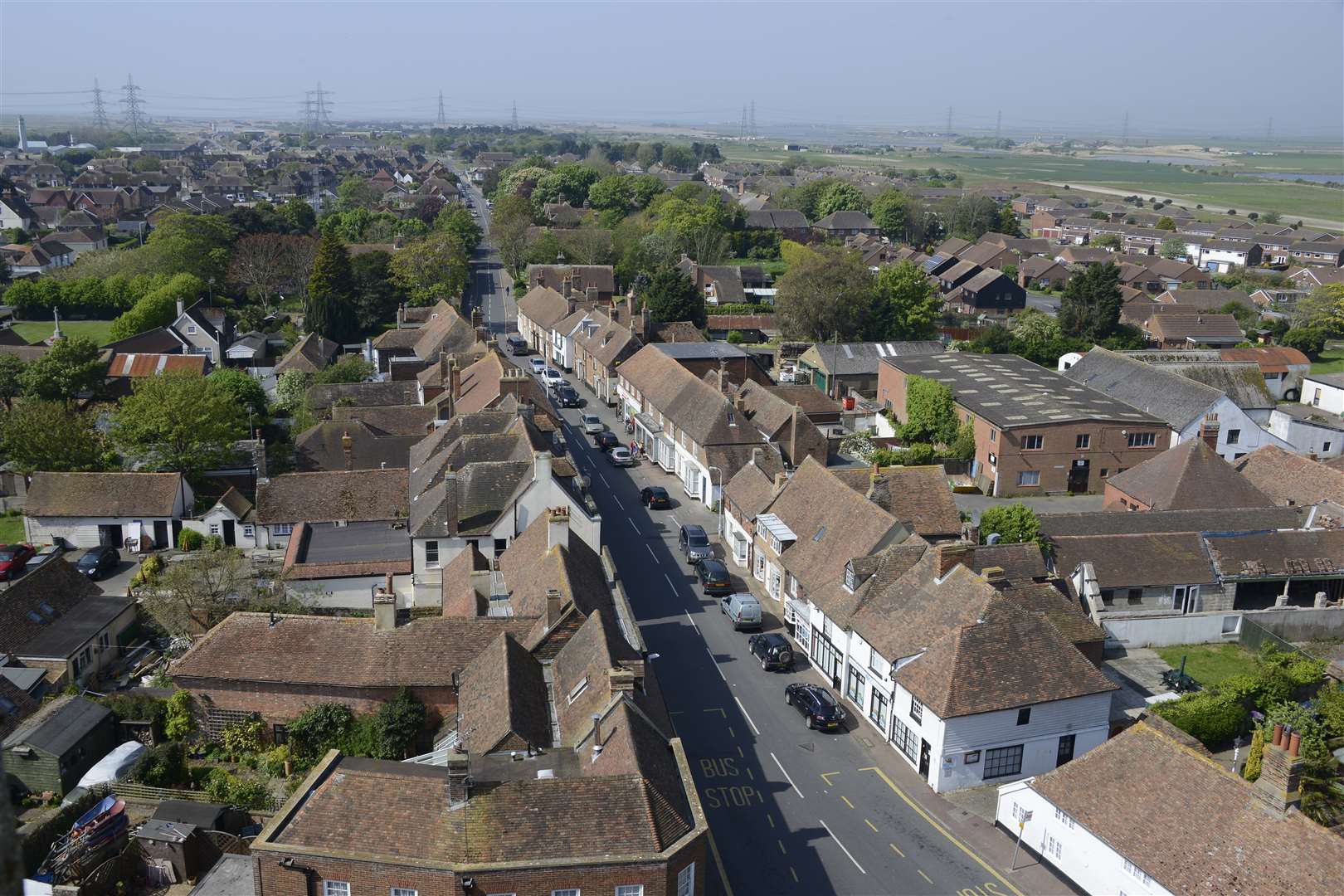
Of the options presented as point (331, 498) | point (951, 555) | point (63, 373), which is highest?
point (63, 373)

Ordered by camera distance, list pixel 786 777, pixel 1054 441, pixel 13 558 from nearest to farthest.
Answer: pixel 786 777, pixel 13 558, pixel 1054 441

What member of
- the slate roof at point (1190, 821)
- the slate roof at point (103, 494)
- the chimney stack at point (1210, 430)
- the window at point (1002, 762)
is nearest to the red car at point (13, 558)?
the slate roof at point (103, 494)

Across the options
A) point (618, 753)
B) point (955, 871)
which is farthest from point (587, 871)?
point (955, 871)

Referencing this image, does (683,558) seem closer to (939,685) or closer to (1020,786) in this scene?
(939,685)

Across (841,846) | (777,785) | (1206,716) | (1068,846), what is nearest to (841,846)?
(841,846)

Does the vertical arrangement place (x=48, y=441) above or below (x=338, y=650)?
above

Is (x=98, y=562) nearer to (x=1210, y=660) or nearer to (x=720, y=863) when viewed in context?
(x=720, y=863)
